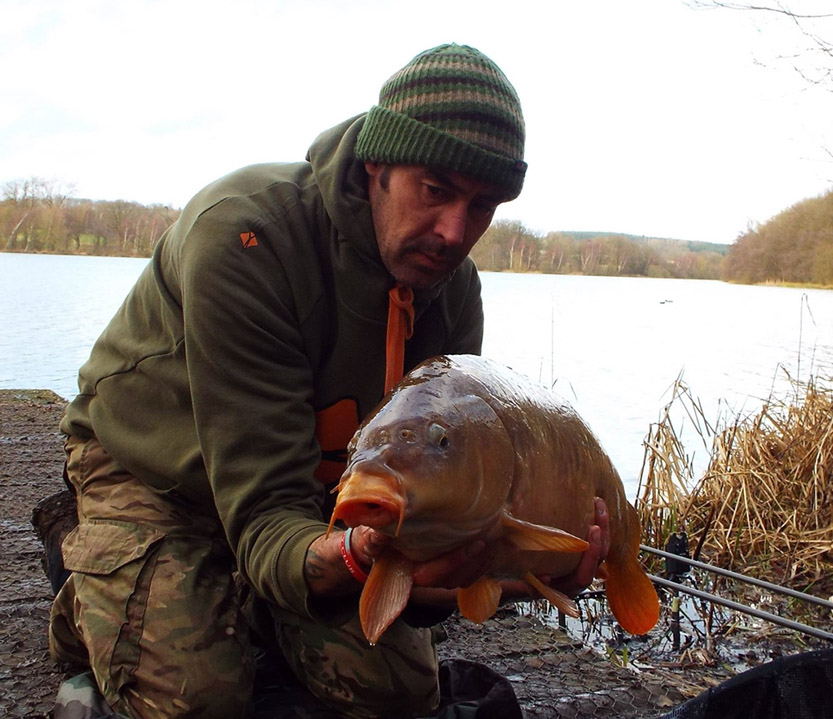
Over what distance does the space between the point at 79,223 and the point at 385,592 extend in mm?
21588

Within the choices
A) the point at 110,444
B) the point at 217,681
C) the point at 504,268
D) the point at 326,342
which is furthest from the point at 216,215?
the point at 504,268

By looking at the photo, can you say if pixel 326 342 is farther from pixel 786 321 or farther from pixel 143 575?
pixel 786 321

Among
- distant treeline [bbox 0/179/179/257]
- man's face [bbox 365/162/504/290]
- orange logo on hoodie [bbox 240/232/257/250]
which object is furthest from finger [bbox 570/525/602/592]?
distant treeline [bbox 0/179/179/257]

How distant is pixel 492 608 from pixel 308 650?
0.66 m

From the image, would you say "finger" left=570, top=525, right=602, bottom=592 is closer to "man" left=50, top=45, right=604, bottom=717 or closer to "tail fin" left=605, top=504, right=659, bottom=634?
"man" left=50, top=45, right=604, bottom=717

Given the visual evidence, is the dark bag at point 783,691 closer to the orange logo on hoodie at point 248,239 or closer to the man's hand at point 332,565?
the man's hand at point 332,565

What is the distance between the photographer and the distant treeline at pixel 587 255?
37.0 feet

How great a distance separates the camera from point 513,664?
2.01 meters

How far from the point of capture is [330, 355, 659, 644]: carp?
3.19 feet

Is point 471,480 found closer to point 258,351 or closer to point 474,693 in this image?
point 258,351

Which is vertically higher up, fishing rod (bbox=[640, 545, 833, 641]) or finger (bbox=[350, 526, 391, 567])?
finger (bbox=[350, 526, 391, 567])

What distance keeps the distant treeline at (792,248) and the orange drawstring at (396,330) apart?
20.9ft

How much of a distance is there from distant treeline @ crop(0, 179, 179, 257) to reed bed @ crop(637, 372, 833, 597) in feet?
55.1

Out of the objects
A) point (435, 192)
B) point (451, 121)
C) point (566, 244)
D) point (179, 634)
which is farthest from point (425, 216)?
point (566, 244)
